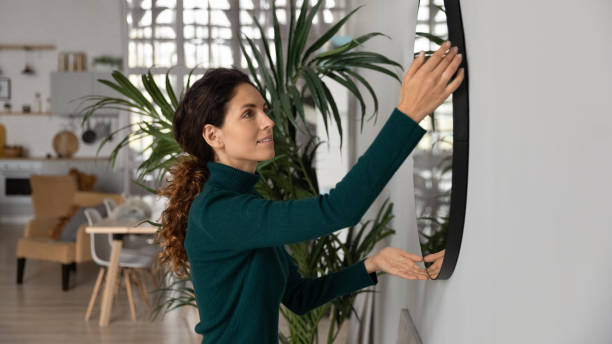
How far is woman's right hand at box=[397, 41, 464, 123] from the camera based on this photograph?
36.5 inches

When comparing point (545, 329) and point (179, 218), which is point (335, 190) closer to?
point (545, 329)

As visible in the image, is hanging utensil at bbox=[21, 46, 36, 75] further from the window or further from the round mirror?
the round mirror

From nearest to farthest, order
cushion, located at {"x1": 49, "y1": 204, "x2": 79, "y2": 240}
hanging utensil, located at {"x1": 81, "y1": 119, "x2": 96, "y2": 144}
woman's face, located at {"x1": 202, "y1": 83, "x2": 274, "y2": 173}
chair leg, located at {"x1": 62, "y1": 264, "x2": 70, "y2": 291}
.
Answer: woman's face, located at {"x1": 202, "y1": 83, "x2": 274, "y2": 173} → chair leg, located at {"x1": 62, "y1": 264, "x2": 70, "y2": 291} → cushion, located at {"x1": 49, "y1": 204, "x2": 79, "y2": 240} → hanging utensil, located at {"x1": 81, "y1": 119, "x2": 96, "y2": 144}

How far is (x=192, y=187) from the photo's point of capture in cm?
151

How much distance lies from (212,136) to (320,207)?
0.46m

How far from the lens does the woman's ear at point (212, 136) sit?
1317mm

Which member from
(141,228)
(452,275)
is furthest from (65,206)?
(452,275)

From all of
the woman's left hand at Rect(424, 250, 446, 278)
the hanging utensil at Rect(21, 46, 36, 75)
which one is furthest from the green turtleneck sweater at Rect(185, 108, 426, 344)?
the hanging utensil at Rect(21, 46, 36, 75)

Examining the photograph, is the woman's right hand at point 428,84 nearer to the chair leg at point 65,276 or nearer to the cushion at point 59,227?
the chair leg at point 65,276

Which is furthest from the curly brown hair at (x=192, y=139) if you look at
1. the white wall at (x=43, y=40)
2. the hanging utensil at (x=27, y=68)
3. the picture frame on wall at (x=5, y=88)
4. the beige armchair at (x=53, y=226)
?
the picture frame on wall at (x=5, y=88)

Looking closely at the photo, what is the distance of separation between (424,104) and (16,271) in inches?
269

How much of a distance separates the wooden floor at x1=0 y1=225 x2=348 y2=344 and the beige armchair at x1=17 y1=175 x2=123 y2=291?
23cm

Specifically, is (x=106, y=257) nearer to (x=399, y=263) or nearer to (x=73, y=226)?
(x=73, y=226)

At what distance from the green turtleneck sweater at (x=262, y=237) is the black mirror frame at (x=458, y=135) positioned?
5.0 inches
